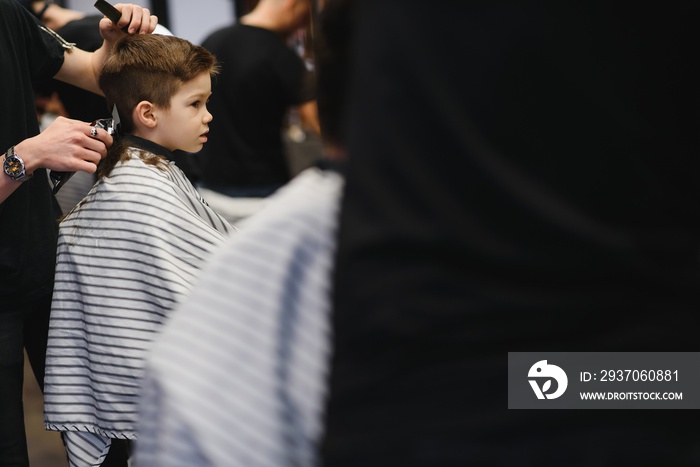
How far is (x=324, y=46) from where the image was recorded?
81cm

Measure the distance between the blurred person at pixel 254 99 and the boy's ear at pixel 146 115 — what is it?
0.94 metres

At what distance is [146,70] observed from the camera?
1.81 m

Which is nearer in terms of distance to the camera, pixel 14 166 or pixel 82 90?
pixel 14 166

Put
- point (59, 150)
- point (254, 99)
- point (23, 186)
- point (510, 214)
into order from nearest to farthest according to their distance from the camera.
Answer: point (510, 214), point (59, 150), point (23, 186), point (254, 99)

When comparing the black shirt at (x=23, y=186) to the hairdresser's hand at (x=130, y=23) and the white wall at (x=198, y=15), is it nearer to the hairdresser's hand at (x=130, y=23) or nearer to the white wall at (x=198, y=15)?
the hairdresser's hand at (x=130, y=23)

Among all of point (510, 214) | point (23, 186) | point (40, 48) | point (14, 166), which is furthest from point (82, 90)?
point (510, 214)

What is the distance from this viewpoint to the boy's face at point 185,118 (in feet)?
6.02

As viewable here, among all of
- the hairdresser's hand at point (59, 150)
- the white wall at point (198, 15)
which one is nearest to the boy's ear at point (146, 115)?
the hairdresser's hand at point (59, 150)

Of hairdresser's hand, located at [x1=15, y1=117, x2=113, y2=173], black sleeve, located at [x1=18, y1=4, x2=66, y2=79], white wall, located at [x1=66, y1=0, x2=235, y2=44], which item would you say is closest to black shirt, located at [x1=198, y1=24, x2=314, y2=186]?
black sleeve, located at [x1=18, y1=4, x2=66, y2=79]

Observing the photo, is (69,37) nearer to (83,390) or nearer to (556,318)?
(83,390)

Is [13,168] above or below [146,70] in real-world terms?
below

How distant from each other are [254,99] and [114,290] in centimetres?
123

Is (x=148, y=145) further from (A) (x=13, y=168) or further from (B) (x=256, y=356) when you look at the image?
(B) (x=256, y=356)

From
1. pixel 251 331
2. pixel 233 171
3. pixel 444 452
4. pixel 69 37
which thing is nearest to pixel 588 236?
pixel 444 452
